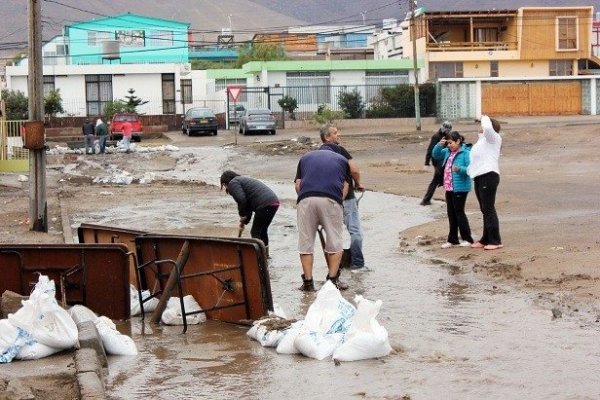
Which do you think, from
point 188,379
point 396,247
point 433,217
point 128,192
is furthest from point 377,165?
point 188,379

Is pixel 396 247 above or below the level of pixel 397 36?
below

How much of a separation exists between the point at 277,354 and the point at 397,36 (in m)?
76.0

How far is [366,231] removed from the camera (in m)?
18.7

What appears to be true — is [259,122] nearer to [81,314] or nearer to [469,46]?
[469,46]

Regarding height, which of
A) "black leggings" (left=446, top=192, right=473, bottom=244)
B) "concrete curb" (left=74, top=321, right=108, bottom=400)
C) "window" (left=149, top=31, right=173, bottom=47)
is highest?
"window" (left=149, top=31, right=173, bottom=47)

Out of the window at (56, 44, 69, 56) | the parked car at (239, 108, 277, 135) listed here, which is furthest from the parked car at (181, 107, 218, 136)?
the window at (56, 44, 69, 56)

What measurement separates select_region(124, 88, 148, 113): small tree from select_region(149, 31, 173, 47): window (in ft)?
74.3

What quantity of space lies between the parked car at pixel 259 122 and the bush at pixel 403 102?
8922 millimetres

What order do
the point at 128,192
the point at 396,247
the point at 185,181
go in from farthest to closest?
the point at 185,181 → the point at 128,192 → the point at 396,247

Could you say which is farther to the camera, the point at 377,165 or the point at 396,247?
the point at 377,165

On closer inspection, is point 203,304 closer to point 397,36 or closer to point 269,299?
point 269,299

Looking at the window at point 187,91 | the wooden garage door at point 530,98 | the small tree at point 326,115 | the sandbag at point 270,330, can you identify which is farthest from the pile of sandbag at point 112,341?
the window at point 187,91

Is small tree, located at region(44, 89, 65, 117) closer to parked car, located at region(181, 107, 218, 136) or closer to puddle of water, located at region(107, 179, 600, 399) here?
parked car, located at region(181, 107, 218, 136)

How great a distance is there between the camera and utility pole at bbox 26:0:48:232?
63.2ft
